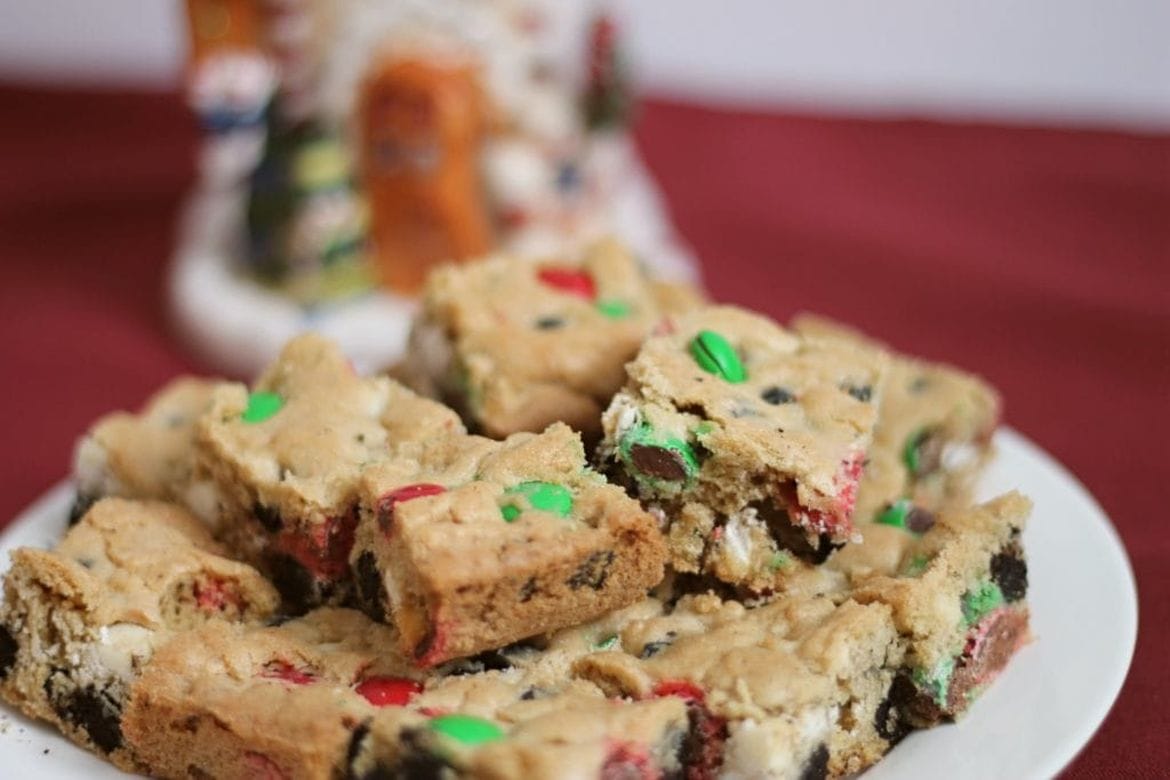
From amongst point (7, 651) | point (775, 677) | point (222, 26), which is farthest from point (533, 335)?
point (222, 26)

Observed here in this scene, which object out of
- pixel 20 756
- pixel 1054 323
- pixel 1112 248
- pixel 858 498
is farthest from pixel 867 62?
pixel 20 756

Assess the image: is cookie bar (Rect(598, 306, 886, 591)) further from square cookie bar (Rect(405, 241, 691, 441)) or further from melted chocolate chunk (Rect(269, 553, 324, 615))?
melted chocolate chunk (Rect(269, 553, 324, 615))

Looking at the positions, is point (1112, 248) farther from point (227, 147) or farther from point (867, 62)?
point (227, 147)

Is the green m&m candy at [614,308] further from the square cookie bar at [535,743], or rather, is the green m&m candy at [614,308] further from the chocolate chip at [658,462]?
the square cookie bar at [535,743]

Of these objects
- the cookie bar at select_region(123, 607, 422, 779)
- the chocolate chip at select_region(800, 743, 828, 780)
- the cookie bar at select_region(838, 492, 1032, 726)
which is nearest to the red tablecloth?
the cookie bar at select_region(838, 492, 1032, 726)

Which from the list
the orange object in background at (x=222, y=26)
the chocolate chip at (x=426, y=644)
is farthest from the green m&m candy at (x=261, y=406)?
the orange object in background at (x=222, y=26)

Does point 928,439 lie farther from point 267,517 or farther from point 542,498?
point 267,517

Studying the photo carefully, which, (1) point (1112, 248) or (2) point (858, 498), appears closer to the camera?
(2) point (858, 498)
